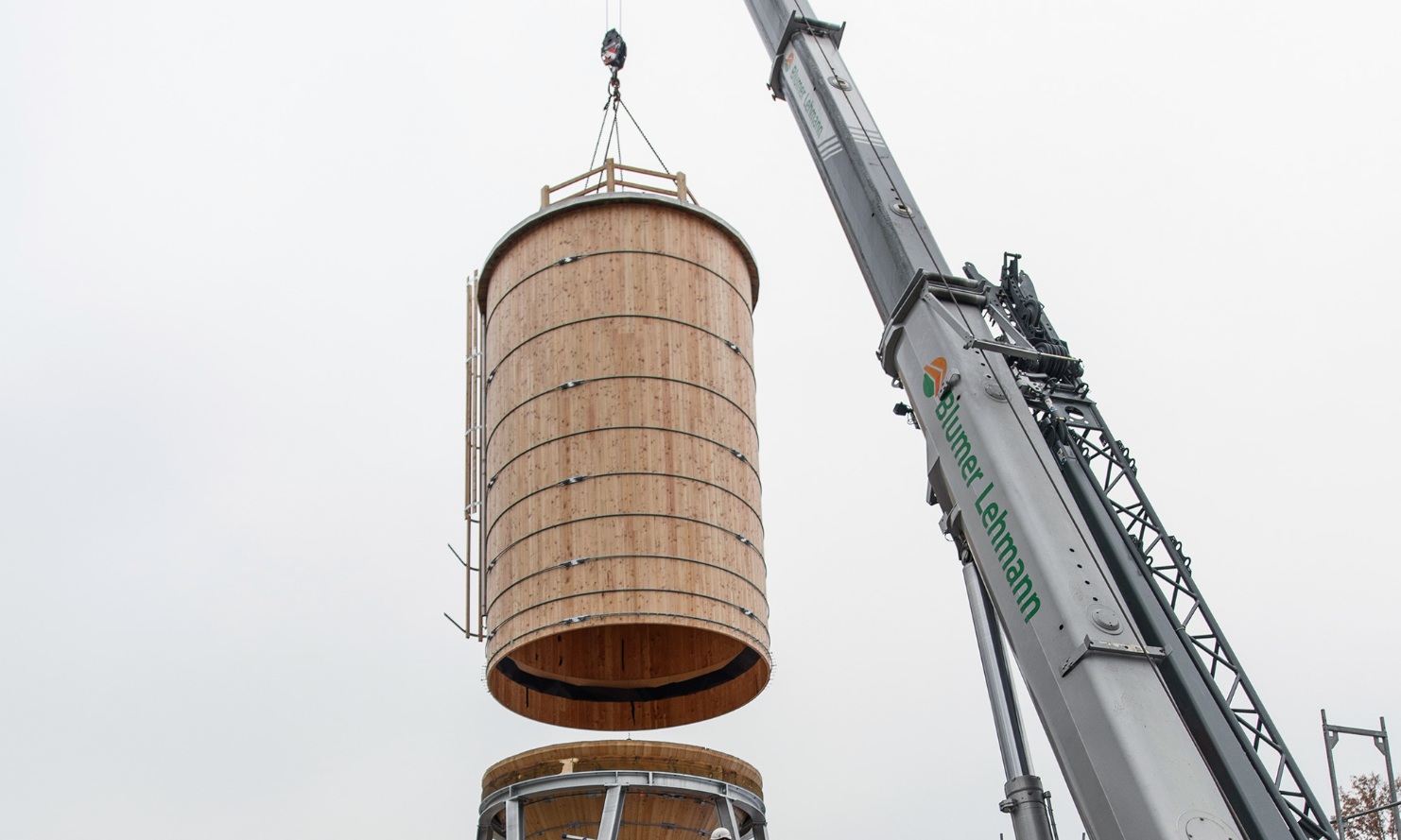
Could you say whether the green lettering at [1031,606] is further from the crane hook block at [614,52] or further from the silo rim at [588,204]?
the crane hook block at [614,52]

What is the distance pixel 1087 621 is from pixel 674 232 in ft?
33.1

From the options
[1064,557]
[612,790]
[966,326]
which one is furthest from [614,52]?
[1064,557]

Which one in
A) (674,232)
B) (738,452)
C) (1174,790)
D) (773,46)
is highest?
(674,232)

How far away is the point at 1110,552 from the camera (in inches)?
328

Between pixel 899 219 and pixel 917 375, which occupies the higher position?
pixel 899 219

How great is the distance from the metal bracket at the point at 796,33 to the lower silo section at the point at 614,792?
767 centimetres

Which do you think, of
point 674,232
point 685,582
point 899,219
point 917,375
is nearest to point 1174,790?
point 917,375

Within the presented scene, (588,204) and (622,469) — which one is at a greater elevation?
(588,204)

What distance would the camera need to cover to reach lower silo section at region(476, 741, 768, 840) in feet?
49.4

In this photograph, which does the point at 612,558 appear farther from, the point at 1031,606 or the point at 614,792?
the point at 1031,606

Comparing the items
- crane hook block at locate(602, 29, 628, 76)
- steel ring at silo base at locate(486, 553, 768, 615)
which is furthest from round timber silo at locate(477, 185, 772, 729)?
crane hook block at locate(602, 29, 628, 76)

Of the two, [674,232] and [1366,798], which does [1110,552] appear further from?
[1366,798]

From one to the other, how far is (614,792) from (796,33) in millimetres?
8595

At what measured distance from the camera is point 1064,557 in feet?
26.3
